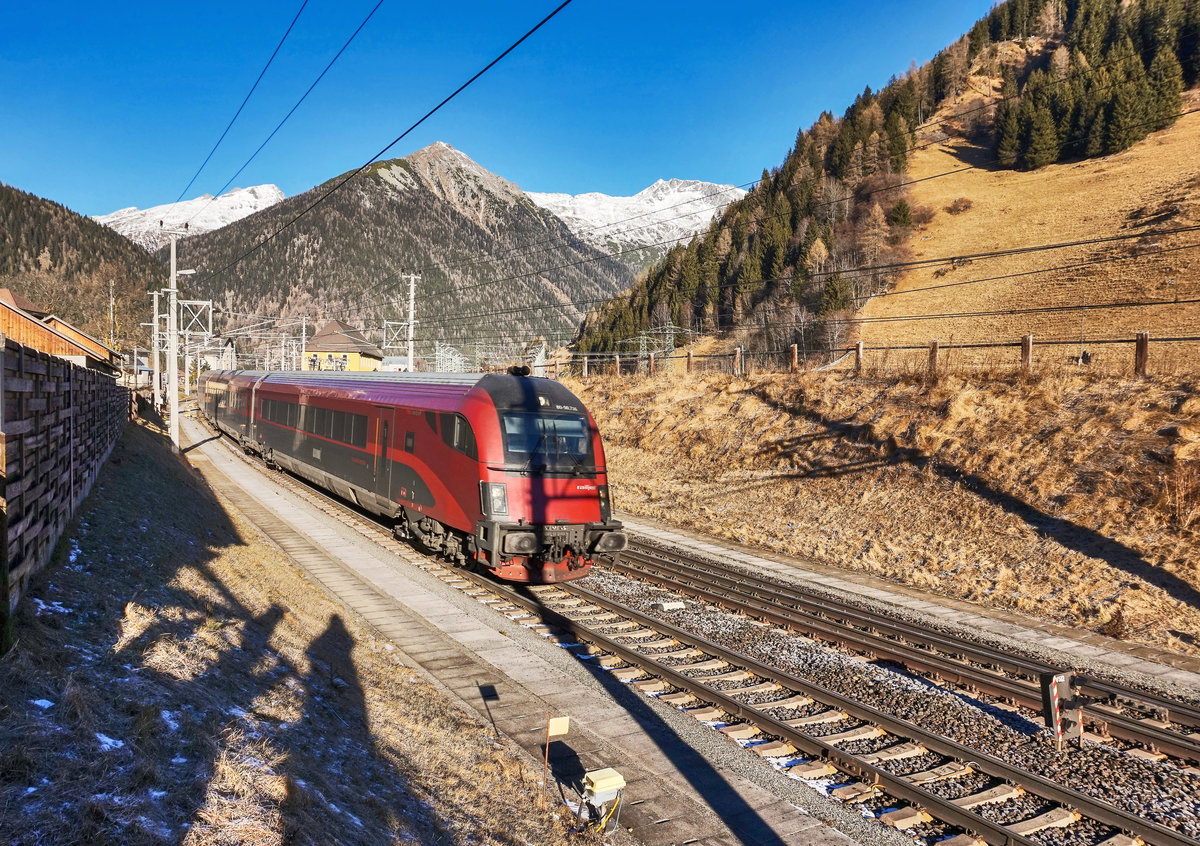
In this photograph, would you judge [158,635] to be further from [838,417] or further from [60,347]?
[60,347]

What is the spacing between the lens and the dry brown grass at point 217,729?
388 centimetres

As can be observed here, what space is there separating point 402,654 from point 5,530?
5.15 m

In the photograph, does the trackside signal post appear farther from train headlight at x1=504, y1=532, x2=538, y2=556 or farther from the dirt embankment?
train headlight at x1=504, y1=532, x2=538, y2=556

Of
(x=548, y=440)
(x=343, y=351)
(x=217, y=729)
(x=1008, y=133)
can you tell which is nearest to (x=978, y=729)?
(x=217, y=729)

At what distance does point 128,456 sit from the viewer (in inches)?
738

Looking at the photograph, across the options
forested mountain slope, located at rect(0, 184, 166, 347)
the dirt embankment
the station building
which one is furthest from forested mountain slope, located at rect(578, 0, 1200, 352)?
forested mountain slope, located at rect(0, 184, 166, 347)

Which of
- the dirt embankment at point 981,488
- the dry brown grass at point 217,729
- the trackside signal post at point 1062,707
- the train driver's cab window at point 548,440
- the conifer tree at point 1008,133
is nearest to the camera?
the dry brown grass at point 217,729

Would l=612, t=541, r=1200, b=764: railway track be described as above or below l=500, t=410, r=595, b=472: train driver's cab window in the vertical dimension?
below

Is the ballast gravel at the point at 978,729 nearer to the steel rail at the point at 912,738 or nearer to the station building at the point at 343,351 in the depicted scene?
the steel rail at the point at 912,738

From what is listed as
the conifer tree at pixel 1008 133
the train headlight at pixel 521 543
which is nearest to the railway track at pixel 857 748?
the train headlight at pixel 521 543

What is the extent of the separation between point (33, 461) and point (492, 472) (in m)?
6.51

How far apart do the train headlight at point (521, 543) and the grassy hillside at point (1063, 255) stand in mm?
16198

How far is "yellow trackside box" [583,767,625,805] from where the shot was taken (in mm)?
5539

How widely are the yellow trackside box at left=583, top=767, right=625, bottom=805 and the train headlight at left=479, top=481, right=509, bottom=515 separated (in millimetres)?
6589
